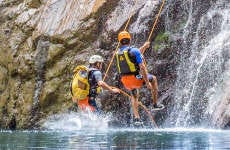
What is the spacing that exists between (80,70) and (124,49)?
1.86 meters

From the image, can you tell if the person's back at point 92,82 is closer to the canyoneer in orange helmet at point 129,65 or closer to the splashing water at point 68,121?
the canyoneer in orange helmet at point 129,65

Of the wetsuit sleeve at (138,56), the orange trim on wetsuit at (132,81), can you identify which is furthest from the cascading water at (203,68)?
the wetsuit sleeve at (138,56)

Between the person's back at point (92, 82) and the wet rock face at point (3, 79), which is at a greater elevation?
the wet rock face at point (3, 79)

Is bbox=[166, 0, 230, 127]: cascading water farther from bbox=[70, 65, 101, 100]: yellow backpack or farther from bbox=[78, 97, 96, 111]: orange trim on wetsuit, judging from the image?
bbox=[70, 65, 101, 100]: yellow backpack

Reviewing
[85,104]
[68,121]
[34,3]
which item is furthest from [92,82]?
[34,3]

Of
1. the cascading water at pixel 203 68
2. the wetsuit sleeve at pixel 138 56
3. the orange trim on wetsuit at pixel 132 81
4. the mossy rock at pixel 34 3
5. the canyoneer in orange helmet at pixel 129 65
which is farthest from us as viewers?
the mossy rock at pixel 34 3

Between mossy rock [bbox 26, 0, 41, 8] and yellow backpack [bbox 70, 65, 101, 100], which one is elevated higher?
mossy rock [bbox 26, 0, 41, 8]

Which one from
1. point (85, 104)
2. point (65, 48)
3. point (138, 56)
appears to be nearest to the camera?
point (138, 56)

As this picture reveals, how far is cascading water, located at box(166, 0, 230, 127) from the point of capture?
689 inches

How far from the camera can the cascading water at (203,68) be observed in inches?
689

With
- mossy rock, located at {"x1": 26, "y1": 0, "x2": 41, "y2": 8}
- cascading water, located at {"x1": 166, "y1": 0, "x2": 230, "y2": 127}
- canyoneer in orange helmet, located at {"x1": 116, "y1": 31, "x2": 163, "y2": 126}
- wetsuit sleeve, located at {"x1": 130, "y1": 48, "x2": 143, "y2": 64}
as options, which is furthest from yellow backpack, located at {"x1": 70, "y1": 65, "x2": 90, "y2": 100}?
mossy rock, located at {"x1": 26, "y1": 0, "x2": 41, "y2": 8}

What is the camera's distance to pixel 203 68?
18562 millimetres

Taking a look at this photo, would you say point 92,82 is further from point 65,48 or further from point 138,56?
point 65,48

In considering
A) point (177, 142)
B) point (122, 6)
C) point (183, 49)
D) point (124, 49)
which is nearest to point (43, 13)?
point (122, 6)
